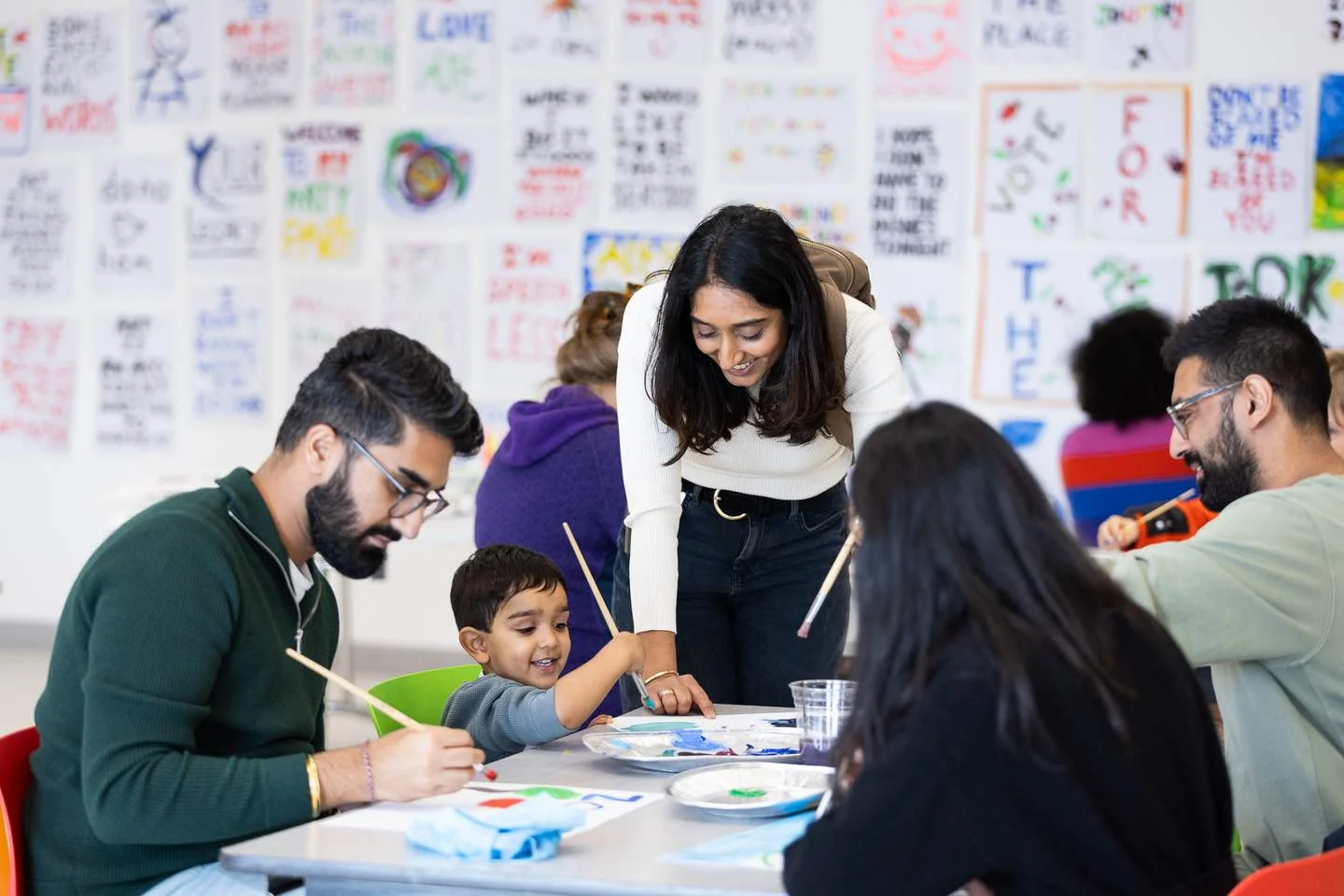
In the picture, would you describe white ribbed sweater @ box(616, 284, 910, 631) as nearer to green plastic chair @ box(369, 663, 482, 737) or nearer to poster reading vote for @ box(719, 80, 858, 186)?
green plastic chair @ box(369, 663, 482, 737)

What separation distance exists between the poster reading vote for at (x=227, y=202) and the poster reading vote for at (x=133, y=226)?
0.39ft

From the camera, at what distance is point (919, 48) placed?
4855mm

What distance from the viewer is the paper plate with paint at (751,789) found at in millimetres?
1636

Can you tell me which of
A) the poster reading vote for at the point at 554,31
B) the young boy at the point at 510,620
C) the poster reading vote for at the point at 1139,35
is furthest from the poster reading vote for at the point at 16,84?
the young boy at the point at 510,620

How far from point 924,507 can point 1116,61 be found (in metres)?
3.76

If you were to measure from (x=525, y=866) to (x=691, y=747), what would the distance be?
0.58 metres

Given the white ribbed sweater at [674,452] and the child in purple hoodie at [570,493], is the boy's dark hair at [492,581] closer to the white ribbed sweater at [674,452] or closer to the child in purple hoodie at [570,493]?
the white ribbed sweater at [674,452]

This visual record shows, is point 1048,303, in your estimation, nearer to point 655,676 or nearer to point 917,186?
point 917,186

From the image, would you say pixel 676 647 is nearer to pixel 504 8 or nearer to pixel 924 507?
pixel 924 507

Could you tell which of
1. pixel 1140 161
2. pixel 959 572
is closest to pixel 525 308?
pixel 1140 161

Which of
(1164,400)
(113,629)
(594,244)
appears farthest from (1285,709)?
(594,244)

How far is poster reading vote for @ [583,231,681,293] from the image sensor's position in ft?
17.1

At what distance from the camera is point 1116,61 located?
15.4ft

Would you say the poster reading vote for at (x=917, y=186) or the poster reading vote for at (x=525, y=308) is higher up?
the poster reading vote for at (x=917, y=186)
